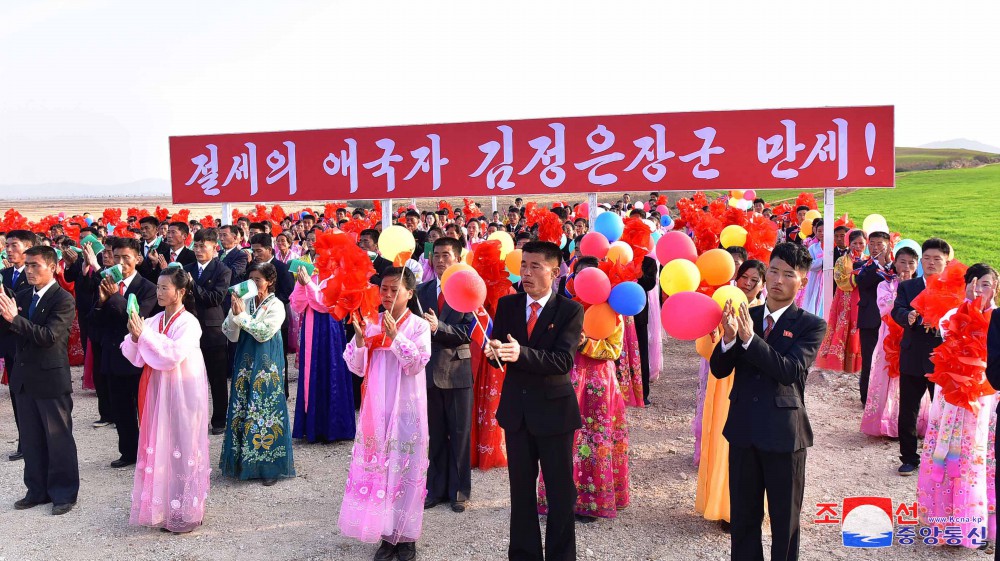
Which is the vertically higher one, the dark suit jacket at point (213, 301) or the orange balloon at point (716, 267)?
the orange balloon at point (716, 267)

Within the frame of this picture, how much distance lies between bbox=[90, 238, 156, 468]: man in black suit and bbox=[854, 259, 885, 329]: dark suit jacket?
660cm

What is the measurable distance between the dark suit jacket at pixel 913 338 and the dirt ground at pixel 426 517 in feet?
2.99

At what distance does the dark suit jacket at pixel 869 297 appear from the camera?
7465 mm

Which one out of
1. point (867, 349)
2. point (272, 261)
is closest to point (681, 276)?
point (867, 349)

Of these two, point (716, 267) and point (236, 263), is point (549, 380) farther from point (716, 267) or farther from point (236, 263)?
point (236, 263)

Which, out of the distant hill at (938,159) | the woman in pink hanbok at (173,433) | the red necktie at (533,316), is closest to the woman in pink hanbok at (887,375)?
the red necktie at (533,316)

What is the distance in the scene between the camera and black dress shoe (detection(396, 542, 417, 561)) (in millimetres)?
4625

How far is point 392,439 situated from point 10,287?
5.87m

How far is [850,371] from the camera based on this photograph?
9.34 metres

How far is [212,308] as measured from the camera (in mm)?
7328

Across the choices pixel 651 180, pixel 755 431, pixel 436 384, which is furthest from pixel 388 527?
pixel 651 180

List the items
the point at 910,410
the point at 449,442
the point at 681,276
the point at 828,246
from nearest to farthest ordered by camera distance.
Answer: the point at 681,276 → the point at 449,442 → the point at 910,410 → the point at 828,246

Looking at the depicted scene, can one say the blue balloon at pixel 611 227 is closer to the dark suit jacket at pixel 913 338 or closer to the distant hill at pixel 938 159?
the dark suit jacket at pixel 913 338

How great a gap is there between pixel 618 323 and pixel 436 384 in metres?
1.33
